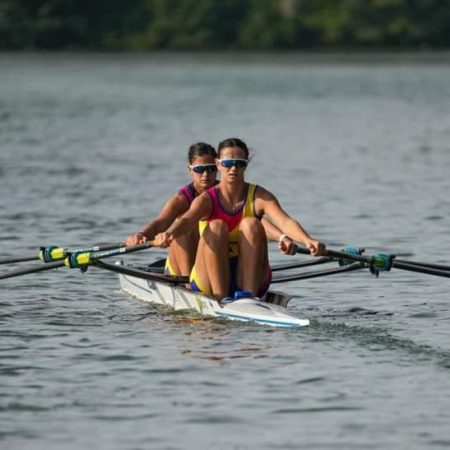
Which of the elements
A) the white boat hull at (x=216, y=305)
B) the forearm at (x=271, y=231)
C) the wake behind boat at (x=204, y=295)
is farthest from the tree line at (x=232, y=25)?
the forearm at (x=271, y=231)

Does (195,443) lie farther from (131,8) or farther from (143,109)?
(131,8)

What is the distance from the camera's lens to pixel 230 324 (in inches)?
647

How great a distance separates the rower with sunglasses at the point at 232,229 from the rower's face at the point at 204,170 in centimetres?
63

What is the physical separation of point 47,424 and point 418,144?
113 ft

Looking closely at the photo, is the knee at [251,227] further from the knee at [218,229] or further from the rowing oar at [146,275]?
the rowing oar at [146,275]

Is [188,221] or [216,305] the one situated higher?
[188,221]

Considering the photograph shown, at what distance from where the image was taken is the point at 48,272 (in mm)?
21000

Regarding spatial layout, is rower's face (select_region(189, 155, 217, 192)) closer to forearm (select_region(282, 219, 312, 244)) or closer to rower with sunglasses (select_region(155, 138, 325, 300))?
rower with sunglasses (select_region(155, 138, 325, 300))

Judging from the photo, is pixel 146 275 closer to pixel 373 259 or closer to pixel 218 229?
pixel 218 229

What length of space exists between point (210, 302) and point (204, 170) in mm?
1556

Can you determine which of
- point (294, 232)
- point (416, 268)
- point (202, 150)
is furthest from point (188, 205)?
point (416, 268)

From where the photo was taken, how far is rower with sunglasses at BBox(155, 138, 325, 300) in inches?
642

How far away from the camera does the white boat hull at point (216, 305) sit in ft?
52.5

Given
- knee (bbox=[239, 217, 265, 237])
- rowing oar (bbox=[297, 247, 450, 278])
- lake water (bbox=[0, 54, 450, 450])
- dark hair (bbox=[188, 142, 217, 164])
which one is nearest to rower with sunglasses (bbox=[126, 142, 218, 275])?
dark hair (bbox=[188, 142, 217, 164])
